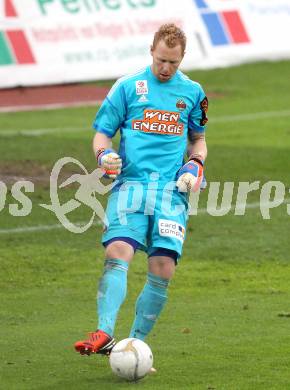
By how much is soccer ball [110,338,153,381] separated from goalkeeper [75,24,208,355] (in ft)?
1.08

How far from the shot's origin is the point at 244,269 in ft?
39.1

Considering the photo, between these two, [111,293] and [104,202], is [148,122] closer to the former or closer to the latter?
[111,293]

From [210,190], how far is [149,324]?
24.8 ft

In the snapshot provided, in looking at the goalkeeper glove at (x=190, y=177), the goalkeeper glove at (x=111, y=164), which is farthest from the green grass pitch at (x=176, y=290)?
the goalkeeper glove at (x=111, y=164)

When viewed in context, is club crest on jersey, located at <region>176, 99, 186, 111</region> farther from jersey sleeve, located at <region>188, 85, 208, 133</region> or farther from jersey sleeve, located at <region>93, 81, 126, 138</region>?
jersey sleeve, located at <region>93, 81, 126, 138</region>

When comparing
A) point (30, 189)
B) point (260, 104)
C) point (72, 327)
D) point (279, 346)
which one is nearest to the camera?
point (279, 346)

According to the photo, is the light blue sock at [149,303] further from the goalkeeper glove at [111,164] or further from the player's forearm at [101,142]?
the player's forearm at [101,142]

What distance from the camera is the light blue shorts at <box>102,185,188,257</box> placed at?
26.4 ft

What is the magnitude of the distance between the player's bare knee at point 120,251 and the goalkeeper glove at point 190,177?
1.67 feet

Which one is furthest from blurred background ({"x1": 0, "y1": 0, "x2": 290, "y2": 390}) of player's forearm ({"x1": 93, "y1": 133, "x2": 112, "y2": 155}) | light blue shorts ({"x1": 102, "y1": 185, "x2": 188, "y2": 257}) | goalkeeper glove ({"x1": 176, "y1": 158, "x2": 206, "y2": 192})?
player's forearm ({"x1": 93, "y1": 133, "x2": 112, "y2": 155})

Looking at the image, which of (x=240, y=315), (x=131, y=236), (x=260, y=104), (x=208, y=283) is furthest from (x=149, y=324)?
(x=260, y=104)

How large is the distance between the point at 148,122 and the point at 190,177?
1.46 feet

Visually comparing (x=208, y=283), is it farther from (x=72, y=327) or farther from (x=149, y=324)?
(x=149, y=324)

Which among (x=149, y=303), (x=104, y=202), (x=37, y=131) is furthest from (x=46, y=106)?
(x=149, y=303)
